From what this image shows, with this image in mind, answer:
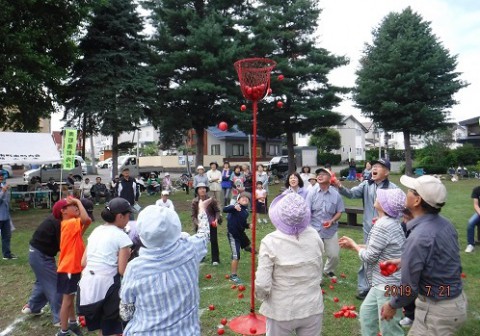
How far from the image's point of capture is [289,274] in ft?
9.96

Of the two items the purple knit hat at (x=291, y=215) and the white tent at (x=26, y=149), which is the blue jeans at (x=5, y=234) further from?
the purple knit hat at (x=291, y=215)

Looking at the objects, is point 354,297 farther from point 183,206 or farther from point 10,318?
point 183,206

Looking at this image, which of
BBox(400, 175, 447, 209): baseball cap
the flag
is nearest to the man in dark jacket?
BBox(400, 175, 447, 209): baseball cap

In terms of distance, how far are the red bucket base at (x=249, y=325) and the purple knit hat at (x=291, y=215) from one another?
6.76 ft

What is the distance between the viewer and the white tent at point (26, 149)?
1415 centimetres

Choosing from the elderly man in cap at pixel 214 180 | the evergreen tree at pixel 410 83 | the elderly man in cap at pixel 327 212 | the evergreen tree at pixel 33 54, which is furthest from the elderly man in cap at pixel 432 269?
the evergreen tree at pixel 410 83

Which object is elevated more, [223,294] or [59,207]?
[59,207]

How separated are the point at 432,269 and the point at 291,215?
1036mm

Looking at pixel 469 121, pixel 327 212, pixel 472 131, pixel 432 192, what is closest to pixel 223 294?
pixel 327 212

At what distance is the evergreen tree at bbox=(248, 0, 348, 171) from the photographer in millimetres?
23156

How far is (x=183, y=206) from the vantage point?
53.1ft

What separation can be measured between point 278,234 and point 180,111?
20.7 metres

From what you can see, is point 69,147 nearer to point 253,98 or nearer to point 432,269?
point 253,98

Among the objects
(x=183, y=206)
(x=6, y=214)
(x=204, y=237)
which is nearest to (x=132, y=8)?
(x=183, y=206)
